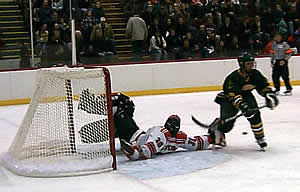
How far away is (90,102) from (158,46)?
6286 mm

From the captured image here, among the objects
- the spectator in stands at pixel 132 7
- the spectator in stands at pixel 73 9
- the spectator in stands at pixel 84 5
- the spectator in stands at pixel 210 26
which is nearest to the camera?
the spectator in stands at pixel 73 9

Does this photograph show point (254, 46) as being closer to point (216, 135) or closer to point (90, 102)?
point (216, 135)

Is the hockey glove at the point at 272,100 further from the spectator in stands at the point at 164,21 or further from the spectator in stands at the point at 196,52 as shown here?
the spectator in stands at the point at 164,21

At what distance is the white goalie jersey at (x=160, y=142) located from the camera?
5578 mm

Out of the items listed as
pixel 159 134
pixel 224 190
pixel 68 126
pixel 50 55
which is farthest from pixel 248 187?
pixel 50 55

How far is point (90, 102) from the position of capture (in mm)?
5566

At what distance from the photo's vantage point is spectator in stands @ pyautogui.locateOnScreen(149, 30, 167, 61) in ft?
37.8

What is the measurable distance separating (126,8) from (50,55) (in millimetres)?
2526

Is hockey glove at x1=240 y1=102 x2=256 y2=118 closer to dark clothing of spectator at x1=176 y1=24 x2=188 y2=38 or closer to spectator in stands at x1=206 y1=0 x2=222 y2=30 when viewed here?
dark clothing of spectator at x1=176 y1=24 x2=188 y2=38

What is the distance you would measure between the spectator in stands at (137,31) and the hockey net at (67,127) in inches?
243

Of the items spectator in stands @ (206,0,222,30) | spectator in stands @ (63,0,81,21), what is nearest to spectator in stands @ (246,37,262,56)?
spectator in stands @ (206,0,222,30)

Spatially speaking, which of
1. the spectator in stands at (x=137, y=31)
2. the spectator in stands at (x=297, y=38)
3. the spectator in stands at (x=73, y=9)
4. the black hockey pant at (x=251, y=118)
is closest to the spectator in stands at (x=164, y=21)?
the spectator in stands at (x=137, y=31)

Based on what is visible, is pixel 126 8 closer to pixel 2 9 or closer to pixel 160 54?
pixel 160 54

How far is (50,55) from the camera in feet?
34.7
